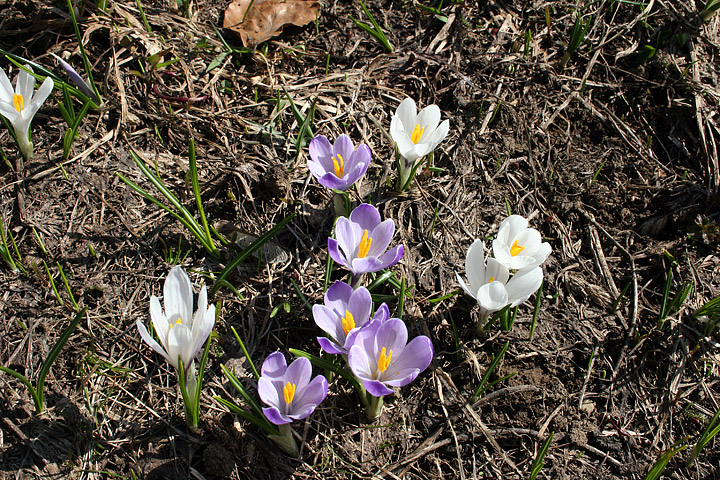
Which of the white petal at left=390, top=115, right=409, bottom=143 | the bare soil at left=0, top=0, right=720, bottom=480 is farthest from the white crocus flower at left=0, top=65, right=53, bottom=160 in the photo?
the white petal at left=390, top=115, right=409, bottom=143

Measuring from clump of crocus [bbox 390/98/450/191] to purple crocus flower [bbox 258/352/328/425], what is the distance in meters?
0.87

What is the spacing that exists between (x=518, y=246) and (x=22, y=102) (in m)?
1.79

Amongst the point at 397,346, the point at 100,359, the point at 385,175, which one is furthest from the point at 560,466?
the point at 100,359

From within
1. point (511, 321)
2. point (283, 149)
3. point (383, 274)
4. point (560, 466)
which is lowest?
point (560, 466)

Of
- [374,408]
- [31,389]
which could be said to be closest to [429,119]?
[374,408]

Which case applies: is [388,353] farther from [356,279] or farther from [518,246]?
[518,246]

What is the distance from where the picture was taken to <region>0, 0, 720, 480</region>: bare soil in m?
1.75

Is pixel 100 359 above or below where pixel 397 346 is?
below

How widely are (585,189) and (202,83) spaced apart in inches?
66.2

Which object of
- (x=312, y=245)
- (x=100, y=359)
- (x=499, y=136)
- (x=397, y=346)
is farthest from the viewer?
(x=499, y=136)

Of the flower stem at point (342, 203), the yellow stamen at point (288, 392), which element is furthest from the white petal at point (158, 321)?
the flower stem at point (342, 203)

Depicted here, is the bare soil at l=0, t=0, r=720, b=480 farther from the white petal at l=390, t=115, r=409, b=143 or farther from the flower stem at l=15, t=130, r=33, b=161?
the white petal at l=390, t=115, r=409, b=143

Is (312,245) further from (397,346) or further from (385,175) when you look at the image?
(397,346)

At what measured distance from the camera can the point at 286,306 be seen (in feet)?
6.19
